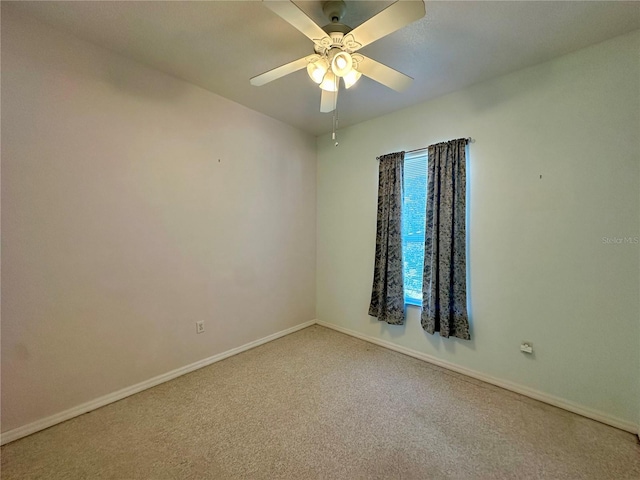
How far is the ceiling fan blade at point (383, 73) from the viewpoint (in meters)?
1.64

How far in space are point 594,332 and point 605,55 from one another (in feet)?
6.42

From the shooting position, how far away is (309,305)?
3.75 meters

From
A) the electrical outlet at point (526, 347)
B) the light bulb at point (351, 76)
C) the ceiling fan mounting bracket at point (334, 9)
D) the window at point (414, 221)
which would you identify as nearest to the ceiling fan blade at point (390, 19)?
the light bulb at point (351, 76)

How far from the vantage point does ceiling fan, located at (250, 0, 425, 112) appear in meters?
1.22

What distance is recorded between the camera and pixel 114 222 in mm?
2074

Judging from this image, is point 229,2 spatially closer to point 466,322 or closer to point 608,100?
point 608,100

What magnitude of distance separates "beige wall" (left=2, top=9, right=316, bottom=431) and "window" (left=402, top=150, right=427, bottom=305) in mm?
1608

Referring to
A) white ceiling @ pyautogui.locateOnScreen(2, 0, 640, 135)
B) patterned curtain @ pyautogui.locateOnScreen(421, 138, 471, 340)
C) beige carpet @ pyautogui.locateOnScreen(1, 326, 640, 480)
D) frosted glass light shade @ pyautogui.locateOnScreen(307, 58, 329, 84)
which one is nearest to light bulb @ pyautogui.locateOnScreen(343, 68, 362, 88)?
frosted glass light shade @ pyautogui.locateOnScreen(307, 58, 329, 84)

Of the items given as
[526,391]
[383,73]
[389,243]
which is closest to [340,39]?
[383,73]

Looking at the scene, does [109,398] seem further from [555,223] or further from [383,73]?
[555,223]

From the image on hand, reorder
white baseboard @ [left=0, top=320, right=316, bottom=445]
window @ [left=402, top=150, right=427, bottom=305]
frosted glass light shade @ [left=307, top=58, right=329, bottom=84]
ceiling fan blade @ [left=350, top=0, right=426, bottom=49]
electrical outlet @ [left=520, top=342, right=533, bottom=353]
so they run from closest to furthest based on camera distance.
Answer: ceiling fan blade @ [left=350, top=0, right=426, bottom=49] < frosted glass light shade @ [left=307, top=58, right=329, bottom=84] < white baseboard @ [left=0, top=320, right=316, bottom=445] < electrical outlet @ [left=520, top=342, right=533, bottom=353] < window @ [left=402, top=150, right=427, bottom=305]

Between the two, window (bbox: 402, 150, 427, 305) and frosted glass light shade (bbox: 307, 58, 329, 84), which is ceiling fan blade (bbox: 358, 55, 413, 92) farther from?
window (bbox: 402, 150, 427, 305)

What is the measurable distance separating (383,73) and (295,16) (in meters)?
0.65

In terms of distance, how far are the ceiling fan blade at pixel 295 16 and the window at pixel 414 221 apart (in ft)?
5.74
